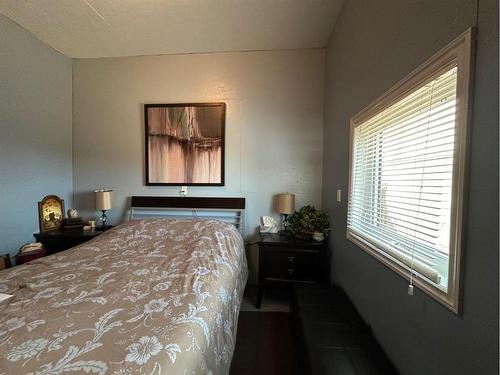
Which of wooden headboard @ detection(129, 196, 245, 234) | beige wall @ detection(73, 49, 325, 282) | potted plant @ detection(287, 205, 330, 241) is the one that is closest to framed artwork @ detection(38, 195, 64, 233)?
beige wall @ detection(73, 49, 325, 282)

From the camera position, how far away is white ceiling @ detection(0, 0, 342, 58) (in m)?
1.95

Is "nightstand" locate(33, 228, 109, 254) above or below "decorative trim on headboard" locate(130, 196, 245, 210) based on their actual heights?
below

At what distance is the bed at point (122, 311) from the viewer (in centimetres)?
76

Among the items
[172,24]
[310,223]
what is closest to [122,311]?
[310,223]

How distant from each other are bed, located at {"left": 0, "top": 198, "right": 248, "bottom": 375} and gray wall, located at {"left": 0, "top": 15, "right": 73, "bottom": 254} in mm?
1031

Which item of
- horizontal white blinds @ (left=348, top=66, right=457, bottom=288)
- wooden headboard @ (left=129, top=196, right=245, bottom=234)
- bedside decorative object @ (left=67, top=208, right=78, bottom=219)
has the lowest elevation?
bedside decorative object @ (left=67, top=208, right=78, bottom=219)

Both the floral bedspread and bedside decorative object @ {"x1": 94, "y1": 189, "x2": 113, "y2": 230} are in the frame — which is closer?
the floral bedspread

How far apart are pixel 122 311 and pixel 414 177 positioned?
1.47 m

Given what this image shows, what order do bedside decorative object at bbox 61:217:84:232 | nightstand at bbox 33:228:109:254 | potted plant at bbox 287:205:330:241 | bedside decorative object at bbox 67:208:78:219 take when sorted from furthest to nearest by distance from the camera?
bedside decorative object at bbox 67:208:78:219 < bedside decorative object at bbox 61:217:84:232 < nightstand at bbox 33:228:109:254 < potted plant at bbox 287:205:330:241

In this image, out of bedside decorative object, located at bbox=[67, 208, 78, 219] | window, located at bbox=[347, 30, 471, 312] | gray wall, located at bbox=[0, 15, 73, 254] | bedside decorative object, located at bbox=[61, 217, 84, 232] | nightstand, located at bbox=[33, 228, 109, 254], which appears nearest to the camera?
window, located at bbox=[347, 30, 471, 312]

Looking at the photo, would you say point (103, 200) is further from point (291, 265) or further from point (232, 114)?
point (291, 265)

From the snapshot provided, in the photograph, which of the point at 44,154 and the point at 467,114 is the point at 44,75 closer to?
the point at 44,154

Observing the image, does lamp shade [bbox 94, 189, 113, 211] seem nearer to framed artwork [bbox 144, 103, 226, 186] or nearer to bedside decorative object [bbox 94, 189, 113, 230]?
bedside decorative object [bbox 94, 189, 113, 230]

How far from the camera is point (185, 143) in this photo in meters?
2.65
